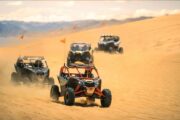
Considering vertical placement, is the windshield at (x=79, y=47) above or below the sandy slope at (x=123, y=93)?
above

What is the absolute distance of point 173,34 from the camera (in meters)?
52.5

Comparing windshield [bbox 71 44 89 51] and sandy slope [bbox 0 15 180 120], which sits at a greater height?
windshield [bbox 71 44 89 51]

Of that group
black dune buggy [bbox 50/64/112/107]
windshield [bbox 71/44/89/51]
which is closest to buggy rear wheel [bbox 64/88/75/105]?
black dune buggy [bbox 50/64/112/107]

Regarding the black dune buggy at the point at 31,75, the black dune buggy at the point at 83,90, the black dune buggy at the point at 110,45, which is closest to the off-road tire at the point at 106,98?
the black dune buggy at the point at 83,90

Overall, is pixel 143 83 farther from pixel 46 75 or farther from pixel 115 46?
pixel 115 46

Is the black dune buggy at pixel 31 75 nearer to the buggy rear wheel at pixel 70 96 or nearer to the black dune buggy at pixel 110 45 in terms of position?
the buggy rear wheel at pixel 70 96

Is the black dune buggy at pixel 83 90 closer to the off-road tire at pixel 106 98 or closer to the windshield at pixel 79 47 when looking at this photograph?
the off-road tire at pixel 106 98

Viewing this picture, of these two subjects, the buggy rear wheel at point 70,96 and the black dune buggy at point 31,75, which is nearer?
the buggy rear wheel at point 70,96

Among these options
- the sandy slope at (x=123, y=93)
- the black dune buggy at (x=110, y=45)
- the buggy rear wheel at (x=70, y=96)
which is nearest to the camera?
the sandy slope at (x=123, y=93)

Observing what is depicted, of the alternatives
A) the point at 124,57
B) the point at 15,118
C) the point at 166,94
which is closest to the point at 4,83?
the point at 166,94

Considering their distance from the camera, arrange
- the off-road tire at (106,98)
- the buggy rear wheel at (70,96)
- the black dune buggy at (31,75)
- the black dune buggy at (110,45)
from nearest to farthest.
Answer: the buggy rear wheel at (70,96) < the off-road tire at (106,98) < the black dune buggy at (31,75) < the black dune buggy at (110,45)

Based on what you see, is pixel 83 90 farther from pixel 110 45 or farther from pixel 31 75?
pixel 110 45

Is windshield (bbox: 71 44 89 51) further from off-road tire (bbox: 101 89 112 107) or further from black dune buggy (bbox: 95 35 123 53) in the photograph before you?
off-road tire (bbox: 101 89 112 107)

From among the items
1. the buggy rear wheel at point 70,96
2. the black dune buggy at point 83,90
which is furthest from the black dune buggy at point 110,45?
the buggy rear wheel at point 70,96
